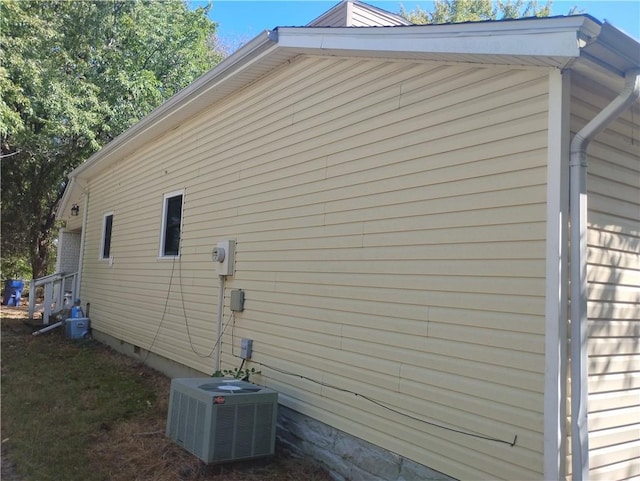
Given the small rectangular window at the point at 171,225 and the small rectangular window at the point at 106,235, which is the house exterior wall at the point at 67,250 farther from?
the small rectangular window at the point at 171,225

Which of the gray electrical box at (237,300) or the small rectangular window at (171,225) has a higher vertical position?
the small rectangular window at (171,225)

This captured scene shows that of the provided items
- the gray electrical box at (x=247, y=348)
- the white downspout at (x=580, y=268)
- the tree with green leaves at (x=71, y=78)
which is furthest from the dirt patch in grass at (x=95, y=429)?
the tree with green leaves at (x=71, y=78)

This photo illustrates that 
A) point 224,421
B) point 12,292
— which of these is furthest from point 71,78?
point 224,421

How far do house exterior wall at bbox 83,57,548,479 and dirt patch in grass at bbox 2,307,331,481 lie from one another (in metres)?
0.85

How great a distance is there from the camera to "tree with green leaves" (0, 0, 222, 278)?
1427 cm

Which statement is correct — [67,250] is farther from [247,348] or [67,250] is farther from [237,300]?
[247,348]

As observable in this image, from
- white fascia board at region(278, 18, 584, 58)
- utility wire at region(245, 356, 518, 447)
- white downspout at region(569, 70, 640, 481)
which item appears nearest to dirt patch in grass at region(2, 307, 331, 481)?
utility wire at region(245, 356, 518, 447)

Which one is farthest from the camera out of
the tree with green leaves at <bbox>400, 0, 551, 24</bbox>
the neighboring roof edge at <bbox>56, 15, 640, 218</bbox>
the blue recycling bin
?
the tree with green leaves at <bbox>400, 0, 551, 24</bbox>

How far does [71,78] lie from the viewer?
50.6ft

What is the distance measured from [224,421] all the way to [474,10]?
25162 millimetres

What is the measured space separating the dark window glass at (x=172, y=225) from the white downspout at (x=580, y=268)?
6.28m

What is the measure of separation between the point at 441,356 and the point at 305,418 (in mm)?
1837

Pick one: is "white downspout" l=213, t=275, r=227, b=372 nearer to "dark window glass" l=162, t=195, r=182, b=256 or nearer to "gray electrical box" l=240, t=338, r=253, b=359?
"gray electrical box" l=240, t=338, r=253, b=359

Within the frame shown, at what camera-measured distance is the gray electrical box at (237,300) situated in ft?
20.0
